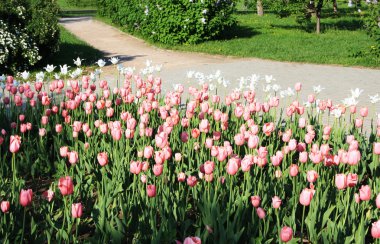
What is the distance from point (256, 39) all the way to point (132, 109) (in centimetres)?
1224

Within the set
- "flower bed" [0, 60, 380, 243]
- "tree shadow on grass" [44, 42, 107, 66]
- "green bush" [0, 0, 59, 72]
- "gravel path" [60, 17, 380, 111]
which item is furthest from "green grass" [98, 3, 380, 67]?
"flower bed" [0, 60, 380, 243]

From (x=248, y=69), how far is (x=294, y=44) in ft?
16.7

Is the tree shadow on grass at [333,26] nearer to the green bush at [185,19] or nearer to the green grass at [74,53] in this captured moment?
the green bush at [185,19]

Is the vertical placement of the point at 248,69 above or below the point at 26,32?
below

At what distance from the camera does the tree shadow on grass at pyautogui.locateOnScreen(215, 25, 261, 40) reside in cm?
1783

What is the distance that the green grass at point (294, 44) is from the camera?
13.5 m

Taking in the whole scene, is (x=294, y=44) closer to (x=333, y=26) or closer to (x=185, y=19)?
(x=185, y=19)

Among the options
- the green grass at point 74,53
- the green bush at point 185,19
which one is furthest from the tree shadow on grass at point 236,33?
the green grass at point 74,53

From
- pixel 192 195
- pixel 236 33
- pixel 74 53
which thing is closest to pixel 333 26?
pixel 236 33

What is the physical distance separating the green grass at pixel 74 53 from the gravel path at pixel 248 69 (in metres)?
0.42

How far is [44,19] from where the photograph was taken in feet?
39.5

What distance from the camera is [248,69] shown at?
1175 cm

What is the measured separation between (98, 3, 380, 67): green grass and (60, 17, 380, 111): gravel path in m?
0.57

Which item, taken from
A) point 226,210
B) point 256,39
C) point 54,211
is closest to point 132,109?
point 54,211
